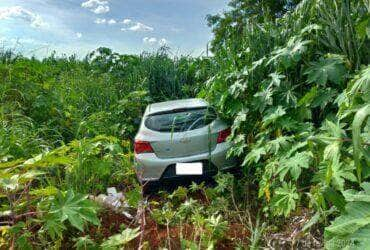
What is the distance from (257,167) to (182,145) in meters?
1.08

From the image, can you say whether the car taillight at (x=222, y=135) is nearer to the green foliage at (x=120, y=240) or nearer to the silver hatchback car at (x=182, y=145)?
the silver hatchback car at (x=182, y=145)

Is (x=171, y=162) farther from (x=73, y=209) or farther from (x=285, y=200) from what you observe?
Answer: (x=73, y=209)

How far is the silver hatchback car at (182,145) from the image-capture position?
566 cm

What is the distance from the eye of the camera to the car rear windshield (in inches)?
227

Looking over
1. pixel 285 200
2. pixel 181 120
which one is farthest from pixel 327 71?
pixel 181 120

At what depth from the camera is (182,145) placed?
5.69 metres

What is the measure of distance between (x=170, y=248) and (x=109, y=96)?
7.49 meters

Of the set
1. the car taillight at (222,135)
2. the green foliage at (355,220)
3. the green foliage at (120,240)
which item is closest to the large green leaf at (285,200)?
the green foliage at (120,240)

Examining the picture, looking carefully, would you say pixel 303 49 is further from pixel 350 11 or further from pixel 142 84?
pixel 142 84

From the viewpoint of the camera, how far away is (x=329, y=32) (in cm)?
489

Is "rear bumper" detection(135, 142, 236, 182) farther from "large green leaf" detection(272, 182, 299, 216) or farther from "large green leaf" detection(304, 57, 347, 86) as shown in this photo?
"large green leaf" detection(272, 182, 299, 216)


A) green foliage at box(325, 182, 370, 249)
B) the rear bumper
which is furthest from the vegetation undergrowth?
the rear bumper

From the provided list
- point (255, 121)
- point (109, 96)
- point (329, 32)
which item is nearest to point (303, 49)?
point (329, 32)

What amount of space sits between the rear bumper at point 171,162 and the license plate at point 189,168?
0.06m
